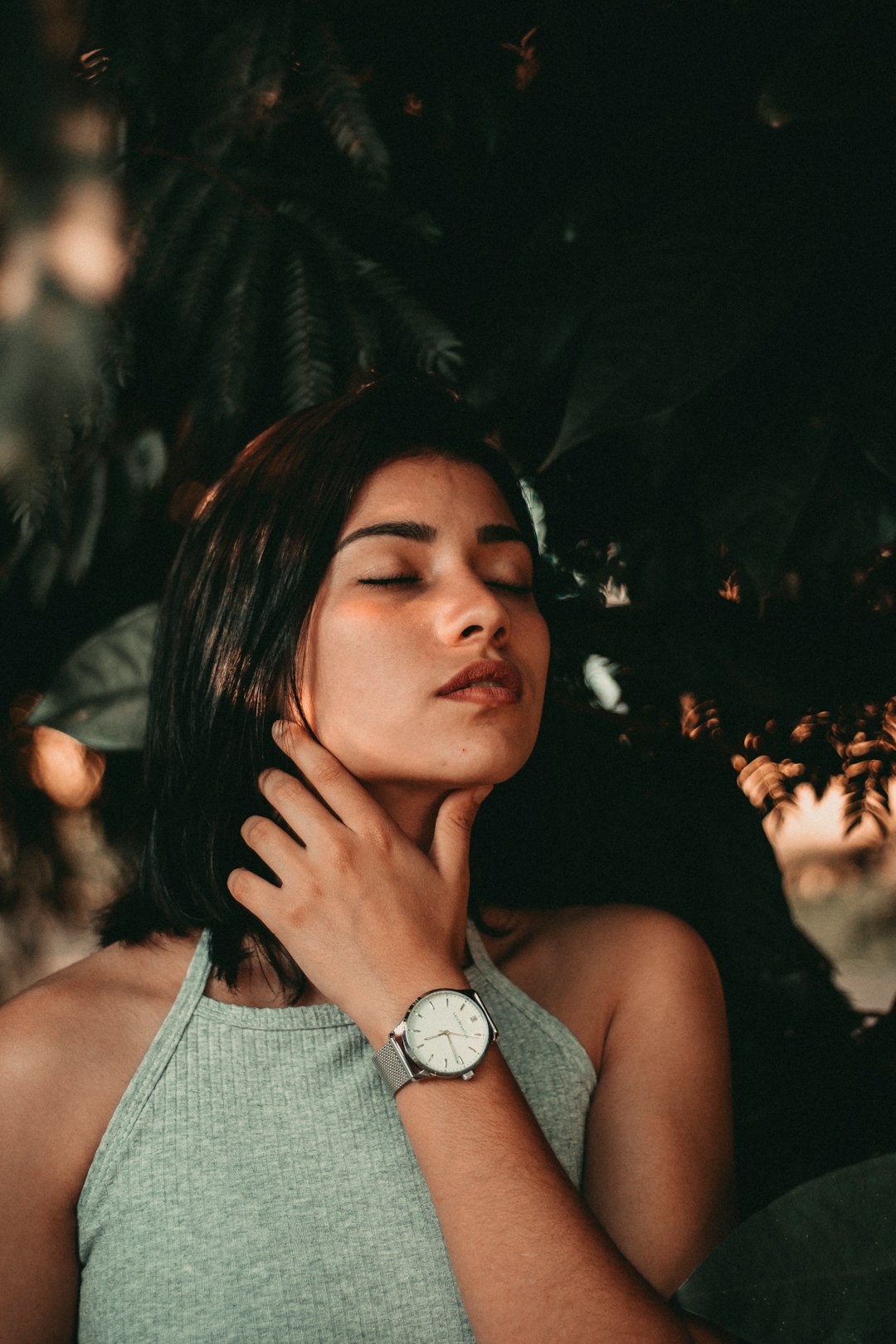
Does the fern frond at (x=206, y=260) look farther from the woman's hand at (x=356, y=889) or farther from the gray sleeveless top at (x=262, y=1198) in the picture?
the gray sleeveless top at (x=262, y=1198)

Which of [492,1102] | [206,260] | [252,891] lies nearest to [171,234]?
[206,260]

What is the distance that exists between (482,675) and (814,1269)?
69 centimetres

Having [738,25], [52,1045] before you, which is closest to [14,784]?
[52,1045]

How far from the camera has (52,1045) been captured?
1131mm

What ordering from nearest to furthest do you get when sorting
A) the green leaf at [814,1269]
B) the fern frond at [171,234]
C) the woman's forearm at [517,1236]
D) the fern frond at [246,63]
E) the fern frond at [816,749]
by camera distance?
1. the green leaf at [814,1269]
2. the woman's forearm at [517,1236]
3. the fern frond at [246,63]
4. the fern frond at [171,234]
5. the fern frond at [816,749]

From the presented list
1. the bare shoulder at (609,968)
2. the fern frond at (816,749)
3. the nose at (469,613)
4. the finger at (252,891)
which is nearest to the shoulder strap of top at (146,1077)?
the finger at (252,891)

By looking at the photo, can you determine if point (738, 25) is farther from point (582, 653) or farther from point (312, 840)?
point (312, 840)

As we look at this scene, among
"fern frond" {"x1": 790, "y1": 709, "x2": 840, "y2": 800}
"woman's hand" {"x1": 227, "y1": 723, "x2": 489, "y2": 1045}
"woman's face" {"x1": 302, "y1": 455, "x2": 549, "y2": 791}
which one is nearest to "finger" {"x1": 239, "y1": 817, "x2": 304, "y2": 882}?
"woman's hand" {"x1": 227, "y1": 723, "x2": 489, "y2": 1045}

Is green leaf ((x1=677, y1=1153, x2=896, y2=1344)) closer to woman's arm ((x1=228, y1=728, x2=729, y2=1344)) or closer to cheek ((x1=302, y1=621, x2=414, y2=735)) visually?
woman's arm ((x1=228, y1=728, x2=729, y2=1344))

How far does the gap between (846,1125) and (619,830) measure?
0.55 meters

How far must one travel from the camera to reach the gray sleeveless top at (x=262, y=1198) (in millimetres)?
1048

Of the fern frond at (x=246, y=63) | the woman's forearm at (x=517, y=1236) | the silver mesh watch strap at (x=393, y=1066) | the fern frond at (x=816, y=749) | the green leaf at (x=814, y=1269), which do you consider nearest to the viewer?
the green leaf at (x=814, y=1269)

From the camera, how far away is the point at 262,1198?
1.09 meters

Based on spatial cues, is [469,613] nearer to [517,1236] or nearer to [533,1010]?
[533,1010]
